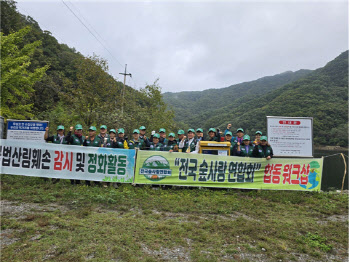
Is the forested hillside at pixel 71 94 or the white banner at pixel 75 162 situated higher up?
the forested hillside at pixel 71 94

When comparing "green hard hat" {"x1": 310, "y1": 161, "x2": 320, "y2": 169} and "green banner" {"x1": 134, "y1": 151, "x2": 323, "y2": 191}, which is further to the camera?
"green hard hat" {"x1": 310, "y1": 161, "x2": 320, "y2": 169}

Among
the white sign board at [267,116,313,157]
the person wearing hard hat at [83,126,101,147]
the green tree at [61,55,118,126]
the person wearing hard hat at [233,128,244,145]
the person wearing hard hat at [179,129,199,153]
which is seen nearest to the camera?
the person wearing hard hat at [83,126,101,147]

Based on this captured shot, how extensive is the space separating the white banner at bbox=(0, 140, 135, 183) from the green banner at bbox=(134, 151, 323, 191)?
0.47 metres

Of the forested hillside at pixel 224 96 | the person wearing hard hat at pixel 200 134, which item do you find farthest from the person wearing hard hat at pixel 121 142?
the forested hillside at pixel 224 96

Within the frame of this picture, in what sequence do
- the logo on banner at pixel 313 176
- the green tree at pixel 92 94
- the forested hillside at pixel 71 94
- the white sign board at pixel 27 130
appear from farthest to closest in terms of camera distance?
the green tree at pixel 92 94
the forested hillside at pixel 71 94
the white sign board at pixel 27 130
the logo on banner at pixel 313 176

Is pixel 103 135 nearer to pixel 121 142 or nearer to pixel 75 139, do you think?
pixel 121 142

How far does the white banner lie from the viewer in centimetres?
671

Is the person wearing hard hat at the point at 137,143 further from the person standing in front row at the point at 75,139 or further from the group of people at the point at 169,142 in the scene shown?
the person standing in front row at the point at 75,139

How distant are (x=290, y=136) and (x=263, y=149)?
4.04ft

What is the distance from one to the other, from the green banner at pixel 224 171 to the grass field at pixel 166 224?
0.33 metres

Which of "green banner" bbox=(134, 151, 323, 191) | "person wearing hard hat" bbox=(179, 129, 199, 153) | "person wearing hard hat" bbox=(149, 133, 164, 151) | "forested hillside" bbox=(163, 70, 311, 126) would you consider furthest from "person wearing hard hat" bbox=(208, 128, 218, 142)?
"forested hillside" bbox=(163, 70, 311, 126)

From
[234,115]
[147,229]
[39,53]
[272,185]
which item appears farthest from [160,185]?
[234,115]

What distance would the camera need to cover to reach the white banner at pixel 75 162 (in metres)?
6.71

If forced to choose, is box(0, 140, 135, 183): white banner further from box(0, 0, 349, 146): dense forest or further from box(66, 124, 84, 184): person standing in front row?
box(0, 0, 349, 146): dense forest
